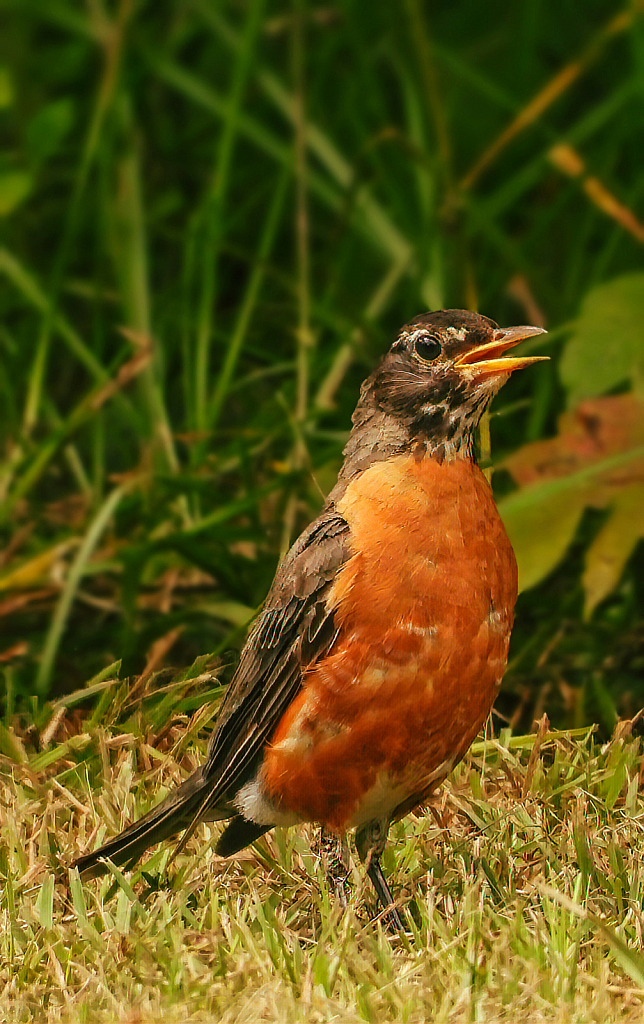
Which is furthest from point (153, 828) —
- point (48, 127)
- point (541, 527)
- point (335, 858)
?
point (48, 127)

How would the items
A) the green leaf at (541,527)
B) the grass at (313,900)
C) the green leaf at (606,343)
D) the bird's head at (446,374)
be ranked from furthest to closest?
the green leaf at (606,343), the green leaf at (541,527), the bird's head at (446,374), the grass at (313,900)

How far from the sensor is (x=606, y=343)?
3.25 m

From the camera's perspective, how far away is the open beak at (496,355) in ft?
7.01

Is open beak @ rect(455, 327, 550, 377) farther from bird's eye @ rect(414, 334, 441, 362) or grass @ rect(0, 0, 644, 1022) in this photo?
grass @ rect(0, 0, 644, 1022)

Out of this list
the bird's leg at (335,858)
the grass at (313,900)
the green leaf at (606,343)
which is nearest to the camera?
the grass at (313,900)

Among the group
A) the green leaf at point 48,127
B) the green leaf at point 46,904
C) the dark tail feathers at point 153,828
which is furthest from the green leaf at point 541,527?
the green leaf at point 48,127

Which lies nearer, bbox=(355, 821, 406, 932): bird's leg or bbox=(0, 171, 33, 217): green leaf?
bbox=(355, 821, 406, 932): bird's leg

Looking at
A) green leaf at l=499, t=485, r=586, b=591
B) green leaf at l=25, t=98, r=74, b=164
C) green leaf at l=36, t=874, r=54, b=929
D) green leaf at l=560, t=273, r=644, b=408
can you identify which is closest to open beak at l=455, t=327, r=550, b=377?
green leaf at l=499, t=485, r=586, b=591

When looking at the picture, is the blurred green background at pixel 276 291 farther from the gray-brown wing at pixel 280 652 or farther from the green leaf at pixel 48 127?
the gray-brown wing at pixel 280 652

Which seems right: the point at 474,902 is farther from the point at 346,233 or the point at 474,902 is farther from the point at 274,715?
the point at 346,233

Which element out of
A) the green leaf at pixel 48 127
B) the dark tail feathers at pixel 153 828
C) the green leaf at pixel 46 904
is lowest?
the green leaf at pixel 46 904

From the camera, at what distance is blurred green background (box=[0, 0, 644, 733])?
3287mm

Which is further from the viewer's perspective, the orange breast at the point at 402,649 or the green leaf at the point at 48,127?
the green leaf at the point at 48,127

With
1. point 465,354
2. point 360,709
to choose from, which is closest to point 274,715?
point 360,709
